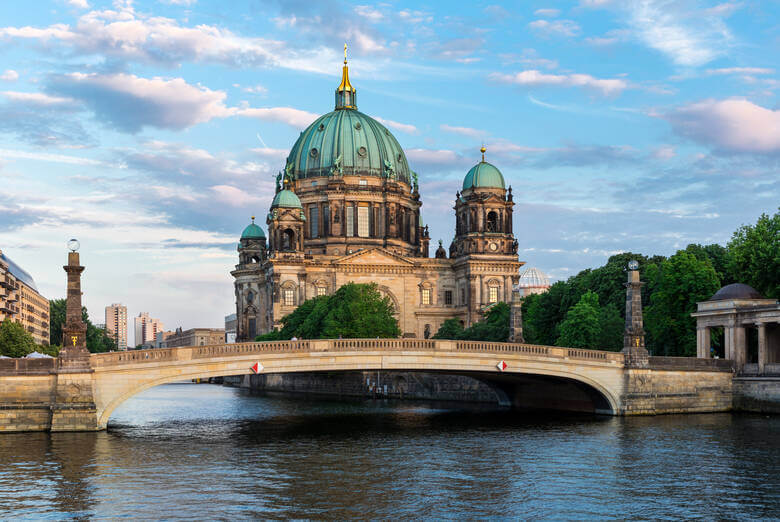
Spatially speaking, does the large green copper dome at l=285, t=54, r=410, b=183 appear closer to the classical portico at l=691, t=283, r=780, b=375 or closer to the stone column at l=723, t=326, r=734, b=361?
the classical portico at l=691, t=283, r=780, b=375

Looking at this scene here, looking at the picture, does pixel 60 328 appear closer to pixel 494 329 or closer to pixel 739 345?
pixel 494 329

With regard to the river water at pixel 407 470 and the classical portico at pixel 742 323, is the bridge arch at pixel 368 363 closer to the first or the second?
the river water at pixel 407 470

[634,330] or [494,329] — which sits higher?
[494,329]

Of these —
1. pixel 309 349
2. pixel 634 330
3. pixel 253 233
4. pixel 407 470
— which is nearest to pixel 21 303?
pixel 253 233

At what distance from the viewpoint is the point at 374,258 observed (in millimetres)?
141000

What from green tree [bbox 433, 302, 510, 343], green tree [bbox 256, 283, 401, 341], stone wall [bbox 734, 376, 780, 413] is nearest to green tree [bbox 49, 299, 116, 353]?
green tree [bbox 256, 283, 401, 341]

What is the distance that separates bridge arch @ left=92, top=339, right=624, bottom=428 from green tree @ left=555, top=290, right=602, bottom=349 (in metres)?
11.8

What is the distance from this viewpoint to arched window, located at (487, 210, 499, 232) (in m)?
139

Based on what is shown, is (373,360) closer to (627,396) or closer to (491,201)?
(627,396)

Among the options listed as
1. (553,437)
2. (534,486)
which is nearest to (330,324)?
(553,437)

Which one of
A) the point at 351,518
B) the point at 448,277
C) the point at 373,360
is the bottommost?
the point at 351,518

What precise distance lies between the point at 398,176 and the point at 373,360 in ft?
321

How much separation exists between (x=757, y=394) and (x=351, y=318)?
164 feet

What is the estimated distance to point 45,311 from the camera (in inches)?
7229
